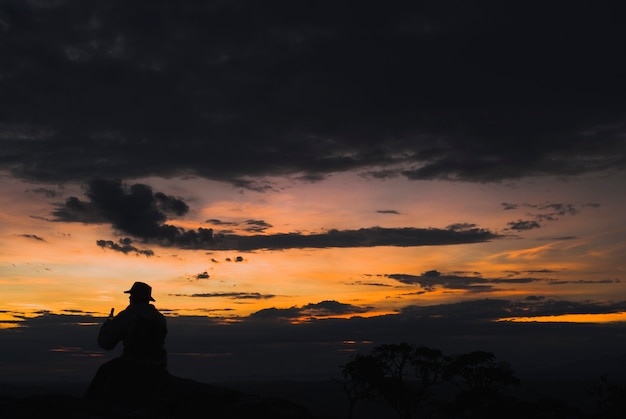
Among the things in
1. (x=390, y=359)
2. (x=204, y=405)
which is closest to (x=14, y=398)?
(x=204, y=405)

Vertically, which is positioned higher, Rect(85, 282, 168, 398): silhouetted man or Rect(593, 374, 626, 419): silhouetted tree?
Rect(85, 282, 168, 398): silhouetted man

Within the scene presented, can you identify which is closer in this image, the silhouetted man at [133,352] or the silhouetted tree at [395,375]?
the silhouetted man at [133,352]

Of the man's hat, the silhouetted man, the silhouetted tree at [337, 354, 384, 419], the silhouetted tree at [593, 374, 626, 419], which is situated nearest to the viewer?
the silhouetted man

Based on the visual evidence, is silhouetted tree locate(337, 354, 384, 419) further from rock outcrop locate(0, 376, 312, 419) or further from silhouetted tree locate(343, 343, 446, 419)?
rock outcrop locate(0, 376, 312, 419)

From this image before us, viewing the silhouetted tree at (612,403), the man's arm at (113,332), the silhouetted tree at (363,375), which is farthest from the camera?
the silhouetted tree at (363,375)

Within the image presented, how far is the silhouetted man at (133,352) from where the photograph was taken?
18.9 metres

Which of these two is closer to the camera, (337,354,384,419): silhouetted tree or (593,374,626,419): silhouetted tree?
(593,374,626,419): silhouetted tree

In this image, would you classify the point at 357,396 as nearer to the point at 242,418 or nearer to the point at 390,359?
the point at 390,359

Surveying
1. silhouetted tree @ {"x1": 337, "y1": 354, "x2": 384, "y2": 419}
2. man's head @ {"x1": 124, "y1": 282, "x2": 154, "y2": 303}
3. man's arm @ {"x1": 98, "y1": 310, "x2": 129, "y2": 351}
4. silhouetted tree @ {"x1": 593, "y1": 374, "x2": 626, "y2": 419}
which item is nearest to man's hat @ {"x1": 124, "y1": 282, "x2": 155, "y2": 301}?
man's head @ {"x1": 124, "y1": 282, "x2": 154, "y2": 303}

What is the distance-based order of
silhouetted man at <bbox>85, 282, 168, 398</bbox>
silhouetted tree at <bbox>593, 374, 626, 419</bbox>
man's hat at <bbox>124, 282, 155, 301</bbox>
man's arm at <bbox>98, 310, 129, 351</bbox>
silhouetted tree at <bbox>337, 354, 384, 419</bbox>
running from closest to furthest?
1. silhouetted man at <bbox>85, 282, 168, 398</bbox>
2. man's arm at <bbox>98, 310, 129, 351</bbox>
3. man's hat at <bbox>124, 282, 155, 301</bbox>
4. silhouetted tree at <bbox>593, 374, 626, 419</bbox>
5. silhouetted tree at <bbox>337, 354, 384, 419</bbox>

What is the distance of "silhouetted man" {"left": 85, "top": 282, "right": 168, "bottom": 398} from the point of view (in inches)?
744

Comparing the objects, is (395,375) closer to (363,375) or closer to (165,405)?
(363,375)

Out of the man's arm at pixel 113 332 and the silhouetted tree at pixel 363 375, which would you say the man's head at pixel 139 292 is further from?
the silhouetted tree at pixel 363 375

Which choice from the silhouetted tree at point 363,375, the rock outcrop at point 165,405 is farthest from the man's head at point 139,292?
the silhouetted tree at point 363,375
